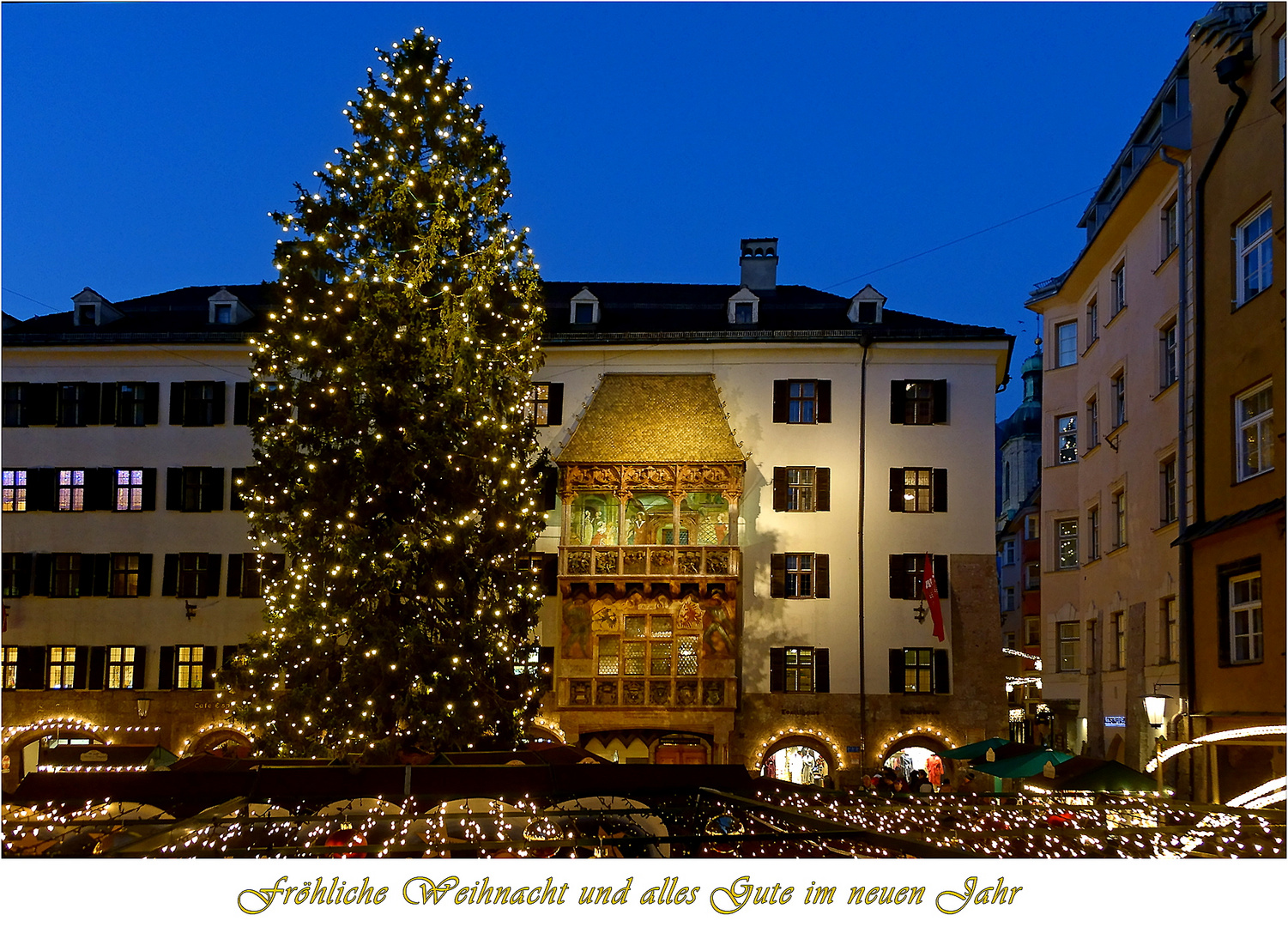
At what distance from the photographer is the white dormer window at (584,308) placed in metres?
40.4

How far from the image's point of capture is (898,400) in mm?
37875

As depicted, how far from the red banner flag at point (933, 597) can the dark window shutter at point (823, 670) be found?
9.53ft

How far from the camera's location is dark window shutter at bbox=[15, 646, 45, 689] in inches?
1480

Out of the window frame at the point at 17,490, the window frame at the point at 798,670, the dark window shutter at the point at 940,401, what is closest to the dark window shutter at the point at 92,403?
the window frame at the point at 17,490

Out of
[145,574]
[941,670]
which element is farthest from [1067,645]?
[145,574]

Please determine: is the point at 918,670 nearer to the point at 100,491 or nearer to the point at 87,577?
the point at 87,577

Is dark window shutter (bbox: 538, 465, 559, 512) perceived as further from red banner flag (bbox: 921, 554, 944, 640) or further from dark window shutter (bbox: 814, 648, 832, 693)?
red banner flag (bbox: 921, 554, 944, 640)

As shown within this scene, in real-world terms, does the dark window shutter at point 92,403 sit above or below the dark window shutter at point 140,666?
above

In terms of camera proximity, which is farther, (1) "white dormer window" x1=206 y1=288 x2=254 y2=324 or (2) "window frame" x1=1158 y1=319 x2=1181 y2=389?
(1) "white dormer window" x1=206 y1=288 x2=254 y2=324

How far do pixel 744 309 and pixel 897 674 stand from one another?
1111cm

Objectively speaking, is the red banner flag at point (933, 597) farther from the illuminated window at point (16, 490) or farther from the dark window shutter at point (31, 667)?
the illuminated window at point (16, 490)

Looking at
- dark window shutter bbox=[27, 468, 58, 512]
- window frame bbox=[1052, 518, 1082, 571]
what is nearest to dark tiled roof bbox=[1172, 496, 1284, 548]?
window frame bbox=[1052, 518, 1082, 571]

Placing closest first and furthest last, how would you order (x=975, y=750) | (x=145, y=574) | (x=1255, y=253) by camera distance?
(x=1255, y=253) < (x=975, y=750) < (x=145, y=574)

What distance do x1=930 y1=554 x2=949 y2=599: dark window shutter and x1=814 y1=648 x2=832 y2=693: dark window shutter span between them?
343cm
